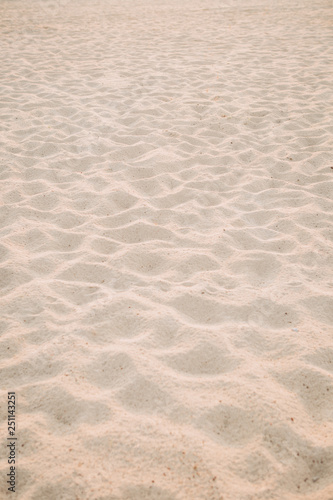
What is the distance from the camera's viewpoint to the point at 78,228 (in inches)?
94.7

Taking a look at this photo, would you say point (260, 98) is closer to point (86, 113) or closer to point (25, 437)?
point (86, 113)

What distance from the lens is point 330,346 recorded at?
167cm

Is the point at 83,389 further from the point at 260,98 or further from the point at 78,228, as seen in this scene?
the point at 260,98

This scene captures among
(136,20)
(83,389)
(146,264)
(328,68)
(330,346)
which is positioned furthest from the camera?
(136,20)

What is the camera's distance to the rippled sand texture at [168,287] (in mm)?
1290

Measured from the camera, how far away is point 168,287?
77.9 inches

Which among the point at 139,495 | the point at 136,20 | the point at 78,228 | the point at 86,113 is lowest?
the point at 139,495

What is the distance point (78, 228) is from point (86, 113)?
77.6 inches

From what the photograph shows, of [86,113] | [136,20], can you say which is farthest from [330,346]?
[136,20]

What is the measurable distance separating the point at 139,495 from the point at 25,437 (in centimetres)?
45

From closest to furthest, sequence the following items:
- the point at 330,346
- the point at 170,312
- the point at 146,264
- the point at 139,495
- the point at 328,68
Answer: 1. the point at 139,495
2. the point at 330,346
3. the point at 170,312
4. the point at 146,264
5. the point at 328,68

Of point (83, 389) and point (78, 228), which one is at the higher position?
point (78, 228)

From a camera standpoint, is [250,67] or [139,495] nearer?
[139,495]

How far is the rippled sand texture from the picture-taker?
129cm
